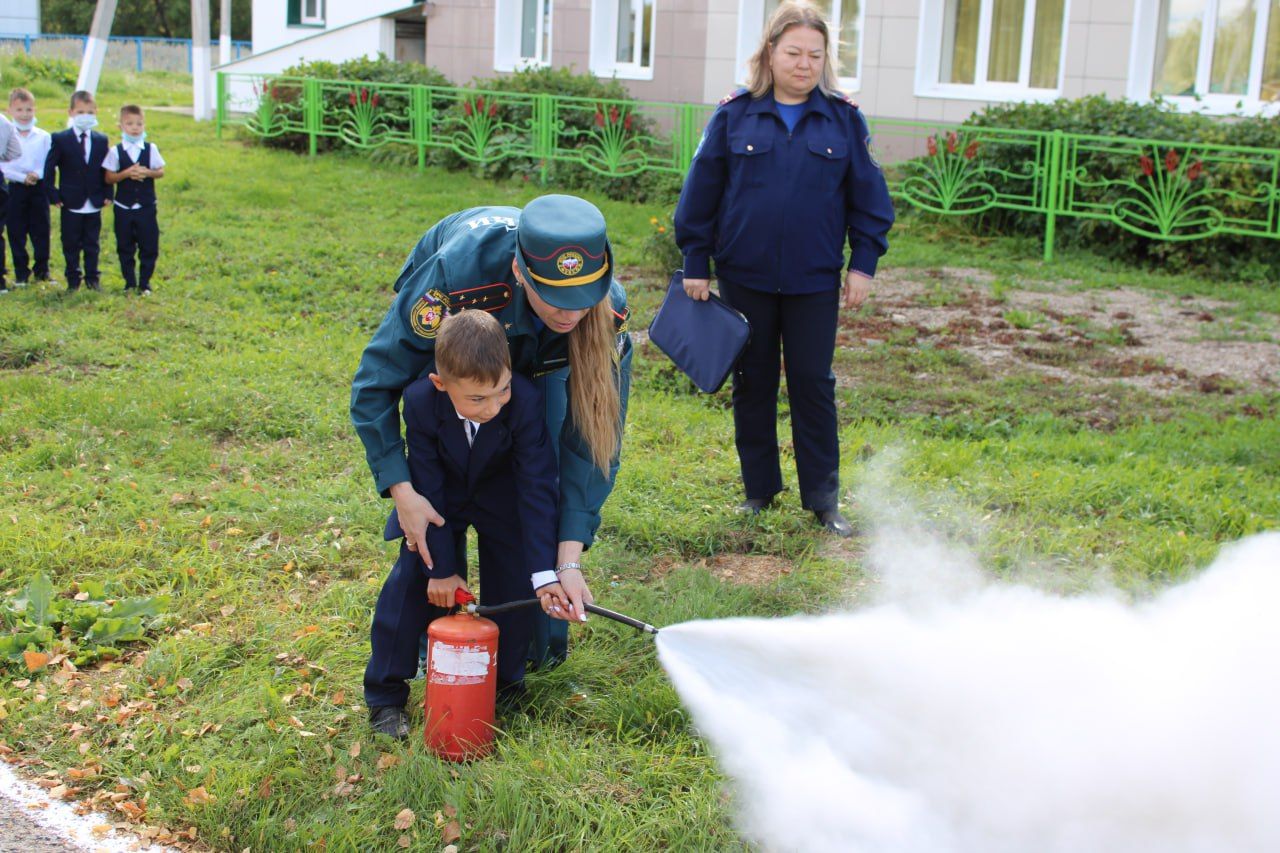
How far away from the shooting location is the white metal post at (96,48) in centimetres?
1906

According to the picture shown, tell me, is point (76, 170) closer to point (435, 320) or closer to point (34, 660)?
point (34, 660)

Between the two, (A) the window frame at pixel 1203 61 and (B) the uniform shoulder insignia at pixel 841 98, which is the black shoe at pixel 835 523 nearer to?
(B) the uniform shoulder insignia at pixel 841 98

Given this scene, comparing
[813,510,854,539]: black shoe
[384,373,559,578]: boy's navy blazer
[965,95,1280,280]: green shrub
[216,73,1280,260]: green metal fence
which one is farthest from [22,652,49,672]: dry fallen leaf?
[965,95,1280,280]: green shrub

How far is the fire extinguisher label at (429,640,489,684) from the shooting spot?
3555 millimetres

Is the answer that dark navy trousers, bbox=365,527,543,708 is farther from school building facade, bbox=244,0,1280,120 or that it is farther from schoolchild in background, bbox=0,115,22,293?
school building facade, bbox=244,0,1280,120

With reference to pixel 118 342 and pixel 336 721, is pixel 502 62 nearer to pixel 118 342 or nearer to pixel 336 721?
pixel 118 342

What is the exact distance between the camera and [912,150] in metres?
15.1

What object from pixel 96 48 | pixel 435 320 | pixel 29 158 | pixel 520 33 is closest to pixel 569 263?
pixel 435 320

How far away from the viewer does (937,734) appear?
361 centimetres

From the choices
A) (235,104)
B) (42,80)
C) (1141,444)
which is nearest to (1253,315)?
(1141,444)

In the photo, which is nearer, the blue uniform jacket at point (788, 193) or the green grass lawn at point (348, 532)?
the green grass lawn at point (348, 532)

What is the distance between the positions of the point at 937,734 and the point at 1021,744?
0.76ft

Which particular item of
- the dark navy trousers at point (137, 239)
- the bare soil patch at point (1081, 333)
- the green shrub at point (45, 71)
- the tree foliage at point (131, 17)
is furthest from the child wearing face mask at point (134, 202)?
the tree foliage at point (131, 17)

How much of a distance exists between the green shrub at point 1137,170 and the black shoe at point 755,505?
7.98 metres
